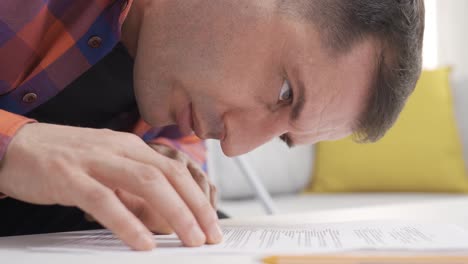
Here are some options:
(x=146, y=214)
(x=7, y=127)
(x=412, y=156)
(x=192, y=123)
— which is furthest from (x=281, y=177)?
(x=7, y=127)

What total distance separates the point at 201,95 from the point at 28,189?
1.10 feet

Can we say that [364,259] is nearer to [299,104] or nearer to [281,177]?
[299,104]

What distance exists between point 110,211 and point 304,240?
22cm

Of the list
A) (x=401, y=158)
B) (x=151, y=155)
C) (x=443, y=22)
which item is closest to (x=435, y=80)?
(x=401, y=158)

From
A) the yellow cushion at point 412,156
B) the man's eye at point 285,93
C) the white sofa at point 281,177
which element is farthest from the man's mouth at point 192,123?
the yellow cushion at point 412,156

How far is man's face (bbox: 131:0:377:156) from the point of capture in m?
0.78

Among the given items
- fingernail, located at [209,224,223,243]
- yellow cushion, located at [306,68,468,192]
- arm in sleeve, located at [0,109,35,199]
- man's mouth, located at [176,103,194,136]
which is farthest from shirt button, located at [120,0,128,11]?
yellow cushion, located at [306,68,468,192]

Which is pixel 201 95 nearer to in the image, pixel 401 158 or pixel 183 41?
pixel 183 41

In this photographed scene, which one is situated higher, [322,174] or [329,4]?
[329,4]

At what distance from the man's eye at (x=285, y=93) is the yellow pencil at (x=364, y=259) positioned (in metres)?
0.34

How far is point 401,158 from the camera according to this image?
7.36ft

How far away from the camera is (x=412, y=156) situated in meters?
2.24

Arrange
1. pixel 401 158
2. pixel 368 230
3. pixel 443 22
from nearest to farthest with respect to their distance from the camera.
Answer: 1. pixel 368 230
2. pixel 401 158
3. pixel 443 22

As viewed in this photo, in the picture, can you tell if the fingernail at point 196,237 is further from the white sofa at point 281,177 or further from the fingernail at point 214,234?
the white sofa at point 281,177
